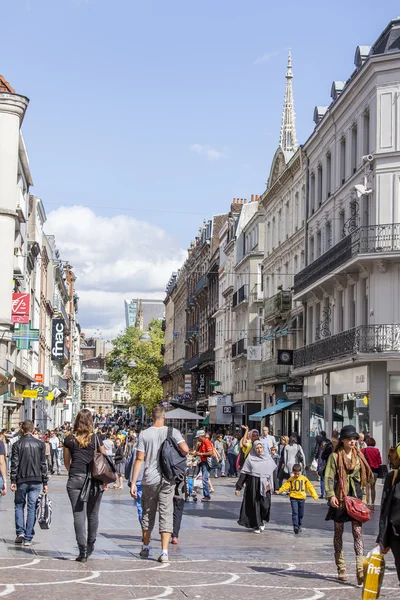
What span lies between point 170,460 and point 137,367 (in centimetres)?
10634

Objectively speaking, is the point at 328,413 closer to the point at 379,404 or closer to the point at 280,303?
the point at 379,404

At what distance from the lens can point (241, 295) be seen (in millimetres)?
65562

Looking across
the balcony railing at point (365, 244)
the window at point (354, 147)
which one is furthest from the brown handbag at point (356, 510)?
the window at point (354, 147)

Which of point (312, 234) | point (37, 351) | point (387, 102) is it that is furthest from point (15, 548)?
point (37, 351)

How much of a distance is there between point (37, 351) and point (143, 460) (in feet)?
192

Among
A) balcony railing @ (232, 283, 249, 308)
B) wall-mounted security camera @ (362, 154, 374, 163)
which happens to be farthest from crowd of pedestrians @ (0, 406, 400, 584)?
balcony railing @ (232, 283, 249, 308)

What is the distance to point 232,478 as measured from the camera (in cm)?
3966

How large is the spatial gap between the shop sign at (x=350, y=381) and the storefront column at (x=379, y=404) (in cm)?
44

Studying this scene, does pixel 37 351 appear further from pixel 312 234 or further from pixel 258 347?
pixel 312 234

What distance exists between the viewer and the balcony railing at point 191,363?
87787mm

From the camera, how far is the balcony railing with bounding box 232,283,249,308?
64.2 metres

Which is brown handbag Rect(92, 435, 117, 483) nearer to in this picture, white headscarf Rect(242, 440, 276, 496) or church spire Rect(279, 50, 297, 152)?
white headscarf Rect(242, 440, 276, 496)

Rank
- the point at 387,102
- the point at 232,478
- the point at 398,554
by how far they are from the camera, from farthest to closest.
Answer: the point at 232,478 < the point at 387,102 < the point at 398,554

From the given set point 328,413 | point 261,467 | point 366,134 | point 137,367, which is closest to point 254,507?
point 261,467
